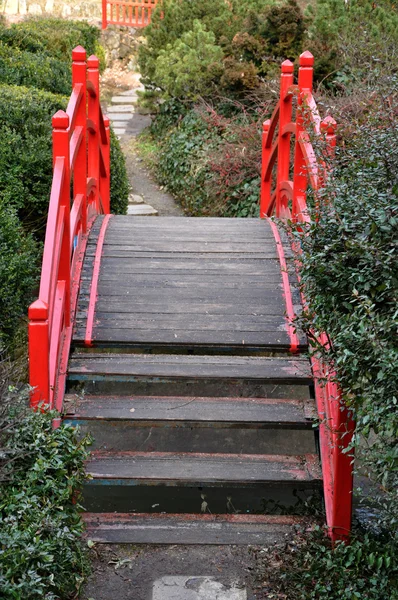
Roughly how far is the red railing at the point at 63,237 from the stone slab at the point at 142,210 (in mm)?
3495

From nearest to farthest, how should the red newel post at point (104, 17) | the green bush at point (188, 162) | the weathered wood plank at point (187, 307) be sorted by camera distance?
the weathered wood plank at point (187, 307) → the green bush at point (188, 162) → the red newel post at point (104, 17)

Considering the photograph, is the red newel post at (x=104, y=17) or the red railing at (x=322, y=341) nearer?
the red railing at (x=322, y=341)

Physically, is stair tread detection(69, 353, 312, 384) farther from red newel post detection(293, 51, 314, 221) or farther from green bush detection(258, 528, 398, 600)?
red newel post detection(293, 51, 314, 221)

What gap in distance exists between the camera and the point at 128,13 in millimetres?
16422

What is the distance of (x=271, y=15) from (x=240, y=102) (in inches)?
43.0

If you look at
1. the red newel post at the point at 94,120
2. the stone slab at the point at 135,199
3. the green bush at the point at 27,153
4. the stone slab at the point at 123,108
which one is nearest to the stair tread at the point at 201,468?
the green bush at the point at 27,153

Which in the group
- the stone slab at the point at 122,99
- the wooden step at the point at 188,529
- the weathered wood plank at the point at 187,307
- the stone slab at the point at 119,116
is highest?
the weathered wood plank at the point at 187,307

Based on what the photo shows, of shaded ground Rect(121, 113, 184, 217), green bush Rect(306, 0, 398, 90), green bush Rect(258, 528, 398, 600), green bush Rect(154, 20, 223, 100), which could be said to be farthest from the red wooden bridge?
green bush Rect(154, 20, 223, 100)

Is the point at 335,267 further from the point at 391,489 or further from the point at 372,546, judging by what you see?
the point at 372,546

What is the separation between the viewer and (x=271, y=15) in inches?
400

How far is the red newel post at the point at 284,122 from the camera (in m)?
6.48

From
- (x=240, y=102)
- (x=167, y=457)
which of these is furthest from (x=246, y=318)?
(x=240, y=102)

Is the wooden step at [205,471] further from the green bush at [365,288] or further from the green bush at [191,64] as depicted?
the green bush at [191,64]

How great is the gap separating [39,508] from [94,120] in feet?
12.2
